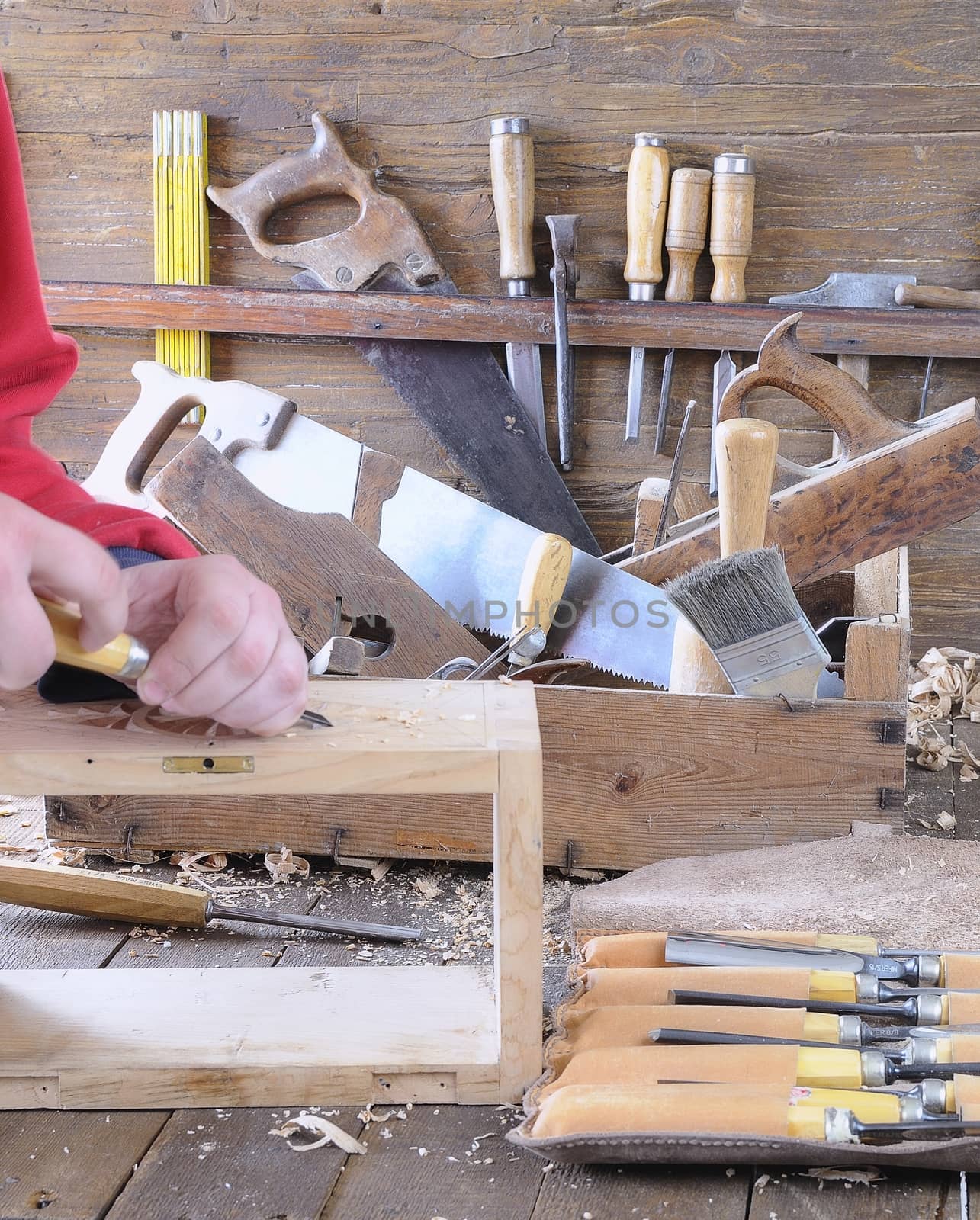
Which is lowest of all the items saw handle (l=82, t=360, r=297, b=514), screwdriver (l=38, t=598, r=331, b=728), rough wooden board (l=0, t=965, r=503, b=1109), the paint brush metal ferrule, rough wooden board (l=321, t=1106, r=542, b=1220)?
rough wooden board (l=321, t=1106, r=542, b=1220)

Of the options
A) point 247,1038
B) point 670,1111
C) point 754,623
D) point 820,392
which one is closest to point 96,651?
point 247,1038

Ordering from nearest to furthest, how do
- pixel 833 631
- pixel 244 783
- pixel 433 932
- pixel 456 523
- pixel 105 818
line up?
1. pixel 244 783
2. pixel 433 932
3. pixel 105 818
4. pixel 456 523
5. pixel 833 631

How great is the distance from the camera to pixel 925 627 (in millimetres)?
2184

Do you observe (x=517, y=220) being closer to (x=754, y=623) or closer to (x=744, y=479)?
(x=744, y=479)

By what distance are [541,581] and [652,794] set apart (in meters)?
0.29

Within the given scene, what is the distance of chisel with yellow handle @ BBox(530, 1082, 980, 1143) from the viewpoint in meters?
0.75

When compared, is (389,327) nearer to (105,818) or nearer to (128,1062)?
(105,818)

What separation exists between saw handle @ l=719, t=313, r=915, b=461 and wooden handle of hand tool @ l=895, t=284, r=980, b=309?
54cm

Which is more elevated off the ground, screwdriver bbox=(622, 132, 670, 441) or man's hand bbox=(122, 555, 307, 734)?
screwdriver bbox=(622, 132, 670, 441)

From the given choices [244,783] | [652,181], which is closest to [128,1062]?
[244,783]

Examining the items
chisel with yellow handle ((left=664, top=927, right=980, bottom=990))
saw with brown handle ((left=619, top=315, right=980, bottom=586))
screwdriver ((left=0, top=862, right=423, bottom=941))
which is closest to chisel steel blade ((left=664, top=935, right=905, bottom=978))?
chisel with yellow handle ((left=664, top=927, right=980, bottom=990))

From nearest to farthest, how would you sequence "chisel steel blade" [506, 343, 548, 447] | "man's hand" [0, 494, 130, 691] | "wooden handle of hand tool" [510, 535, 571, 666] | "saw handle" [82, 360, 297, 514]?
"man's hand" [0, 494, 130, 691] → "wooden handle of hand tool" [510, 535, 571, 666] → "saw handle" [82, 360, 297, 514] → "chisel steel blade" [506, 343, 548, 447]

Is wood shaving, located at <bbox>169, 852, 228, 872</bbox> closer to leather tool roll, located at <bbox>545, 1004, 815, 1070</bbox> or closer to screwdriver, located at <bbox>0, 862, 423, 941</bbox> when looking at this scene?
screwdriver, located at <bbox>0, 862, 423, 941</bbox>

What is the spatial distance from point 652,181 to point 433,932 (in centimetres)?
136
